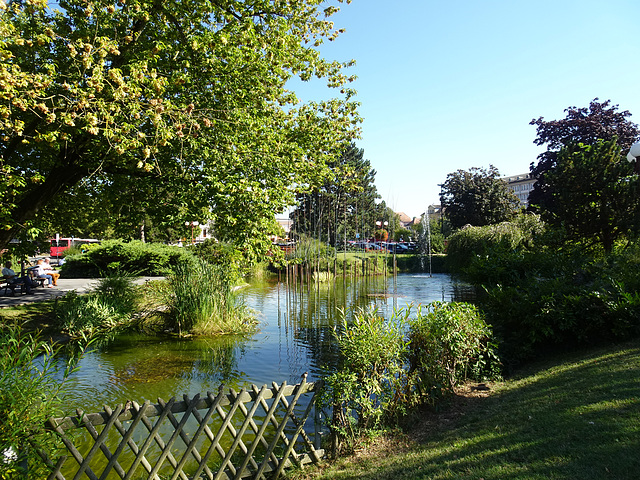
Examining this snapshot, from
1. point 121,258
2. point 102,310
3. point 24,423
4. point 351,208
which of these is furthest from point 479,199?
point 24,423

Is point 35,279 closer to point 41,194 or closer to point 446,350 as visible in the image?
point 41,194

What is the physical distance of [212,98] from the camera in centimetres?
946

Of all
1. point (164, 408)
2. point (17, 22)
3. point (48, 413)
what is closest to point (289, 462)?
point (164, 408)

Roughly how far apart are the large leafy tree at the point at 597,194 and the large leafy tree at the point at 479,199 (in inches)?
1047

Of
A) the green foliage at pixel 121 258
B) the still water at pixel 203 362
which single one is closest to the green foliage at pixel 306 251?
the green foliage at pixel 121 258

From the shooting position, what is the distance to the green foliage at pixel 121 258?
2081 centimetres

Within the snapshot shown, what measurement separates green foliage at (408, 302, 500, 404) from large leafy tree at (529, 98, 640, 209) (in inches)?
674

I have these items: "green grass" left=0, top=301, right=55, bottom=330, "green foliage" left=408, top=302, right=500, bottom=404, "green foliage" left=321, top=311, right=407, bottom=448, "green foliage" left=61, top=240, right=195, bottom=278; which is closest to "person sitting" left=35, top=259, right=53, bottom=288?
"green foliage" left=61, top=240, right=195, bottom=278

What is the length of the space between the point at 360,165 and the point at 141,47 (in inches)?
1630

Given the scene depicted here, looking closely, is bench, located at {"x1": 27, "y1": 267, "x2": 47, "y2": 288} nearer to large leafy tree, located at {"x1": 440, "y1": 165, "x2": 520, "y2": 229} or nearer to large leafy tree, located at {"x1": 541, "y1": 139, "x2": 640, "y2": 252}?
large leafy tree, located at {"x1": 541, "y1": 139, "x2": 640, "y2": 252}

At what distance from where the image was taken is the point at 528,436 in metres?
3.94

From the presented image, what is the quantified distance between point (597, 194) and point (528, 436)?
8.66 metres

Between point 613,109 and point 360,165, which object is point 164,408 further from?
point 360,165

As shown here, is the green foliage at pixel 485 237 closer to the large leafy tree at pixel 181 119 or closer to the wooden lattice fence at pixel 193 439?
the large leafy tree at pixel 181 119
